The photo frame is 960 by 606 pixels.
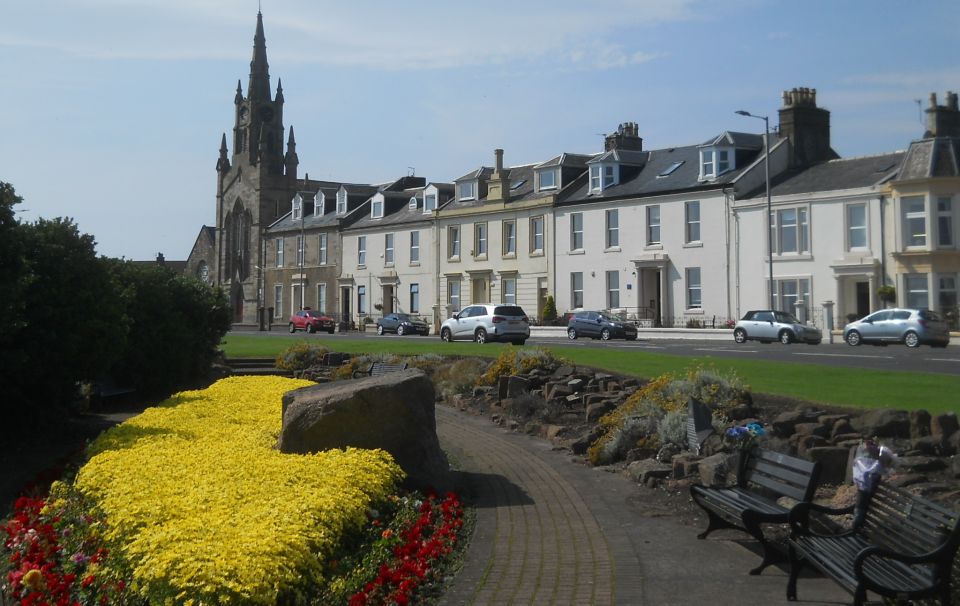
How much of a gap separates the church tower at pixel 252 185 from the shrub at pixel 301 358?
2239 inches

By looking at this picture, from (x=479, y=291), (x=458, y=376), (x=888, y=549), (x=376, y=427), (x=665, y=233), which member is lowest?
(x=888, y=549)

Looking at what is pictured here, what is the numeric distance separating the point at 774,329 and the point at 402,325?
73.9 feet

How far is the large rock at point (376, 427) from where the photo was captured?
34.3 ft

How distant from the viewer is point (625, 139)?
193 ft

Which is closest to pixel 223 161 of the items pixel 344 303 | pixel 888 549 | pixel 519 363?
pixel 344 303

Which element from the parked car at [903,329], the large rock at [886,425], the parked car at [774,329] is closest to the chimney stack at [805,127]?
the parked car at [774,329]

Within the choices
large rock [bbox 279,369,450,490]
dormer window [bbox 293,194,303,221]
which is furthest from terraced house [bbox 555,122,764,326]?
large rock [bbox 279,369,450,490]

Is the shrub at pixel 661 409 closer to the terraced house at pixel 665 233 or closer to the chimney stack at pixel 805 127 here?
the terraced house at pixel 665 233

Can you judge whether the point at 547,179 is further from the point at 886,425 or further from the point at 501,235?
the point at 886,425

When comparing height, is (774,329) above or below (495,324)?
below

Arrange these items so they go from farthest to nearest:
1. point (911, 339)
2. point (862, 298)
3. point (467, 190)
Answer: point (467, 190) → point (862, 298) → point (911, 339)

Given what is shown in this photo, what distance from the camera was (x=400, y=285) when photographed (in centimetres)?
6681

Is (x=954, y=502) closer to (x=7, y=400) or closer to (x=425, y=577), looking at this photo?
(x=425, y=577)

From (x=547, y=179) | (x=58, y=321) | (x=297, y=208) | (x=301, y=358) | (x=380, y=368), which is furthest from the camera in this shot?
(x=297, y=208)
